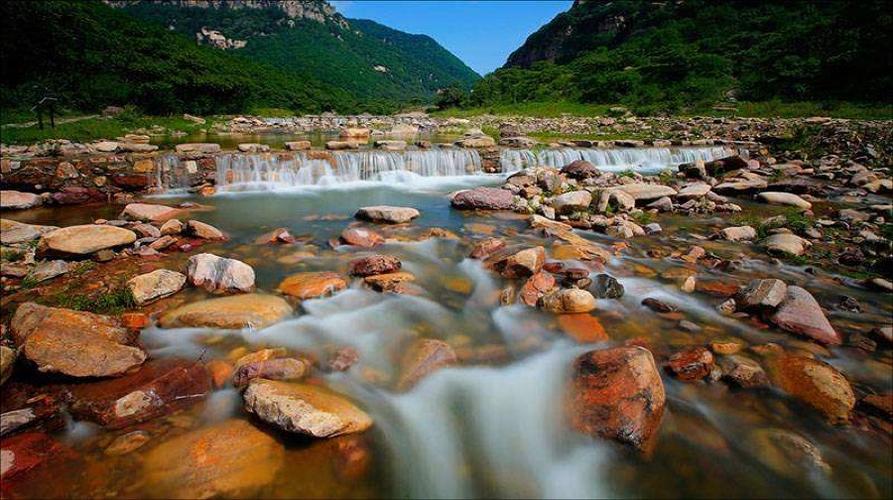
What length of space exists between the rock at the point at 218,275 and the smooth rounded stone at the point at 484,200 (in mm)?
5807

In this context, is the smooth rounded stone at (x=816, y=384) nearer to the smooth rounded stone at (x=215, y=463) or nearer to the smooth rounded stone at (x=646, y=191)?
the smooth rounded stone at (x=215, y=463)

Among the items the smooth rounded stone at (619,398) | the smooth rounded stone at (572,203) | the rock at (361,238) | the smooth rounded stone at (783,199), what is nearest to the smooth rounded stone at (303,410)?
the smooth rounded stone at (619,398)

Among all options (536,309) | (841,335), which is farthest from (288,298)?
(841,335)

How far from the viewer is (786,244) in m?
6.67

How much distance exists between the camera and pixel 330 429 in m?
2.96

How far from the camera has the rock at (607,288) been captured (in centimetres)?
512

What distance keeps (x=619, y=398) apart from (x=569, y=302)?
1.71m

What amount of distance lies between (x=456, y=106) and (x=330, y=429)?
59973mm

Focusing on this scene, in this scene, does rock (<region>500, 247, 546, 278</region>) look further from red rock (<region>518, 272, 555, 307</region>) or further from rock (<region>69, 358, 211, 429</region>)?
rock (<region>69, 358, 211, 429</region>)

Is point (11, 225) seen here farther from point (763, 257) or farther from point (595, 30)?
point (595, 30)

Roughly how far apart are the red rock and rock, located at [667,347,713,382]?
165 centimetres

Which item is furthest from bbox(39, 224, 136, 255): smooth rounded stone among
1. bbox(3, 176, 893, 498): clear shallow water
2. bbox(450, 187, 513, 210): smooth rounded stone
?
bbox(450, 187, 513, 210): smooth rounded stone

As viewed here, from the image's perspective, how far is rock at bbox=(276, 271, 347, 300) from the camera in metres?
5.17

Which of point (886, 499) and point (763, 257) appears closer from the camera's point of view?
point (886, 499)
